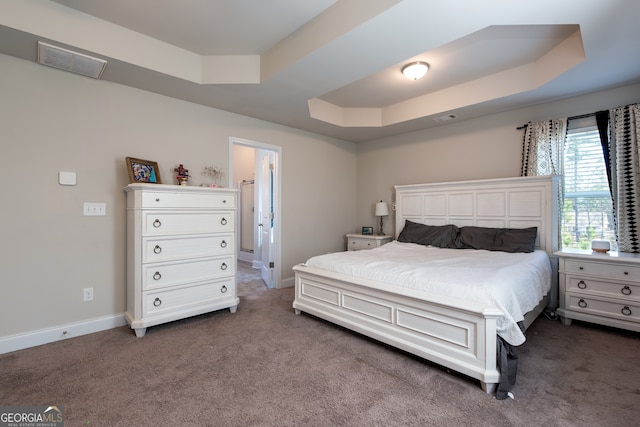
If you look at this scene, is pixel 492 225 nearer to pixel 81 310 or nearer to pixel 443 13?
pixel 443 13

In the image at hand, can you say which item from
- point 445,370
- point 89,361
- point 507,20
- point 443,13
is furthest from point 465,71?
point 89,361

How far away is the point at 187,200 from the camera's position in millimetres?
2943

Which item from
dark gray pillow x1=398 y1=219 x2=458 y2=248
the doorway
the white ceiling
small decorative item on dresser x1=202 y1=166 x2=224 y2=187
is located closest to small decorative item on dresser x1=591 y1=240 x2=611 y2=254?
dark gray pillow x1=398 y1=219 x2=458 y2=248

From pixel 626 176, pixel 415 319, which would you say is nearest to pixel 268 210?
pixel 415 319

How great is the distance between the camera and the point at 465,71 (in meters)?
3.28

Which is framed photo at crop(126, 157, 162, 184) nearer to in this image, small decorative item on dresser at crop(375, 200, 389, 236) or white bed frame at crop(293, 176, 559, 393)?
white bed frame at crop(293, 176, 559, 393)

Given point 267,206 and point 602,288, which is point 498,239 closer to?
point 602,288

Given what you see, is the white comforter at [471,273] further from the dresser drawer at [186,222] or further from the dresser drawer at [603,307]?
the dresser drawer at [186,222]

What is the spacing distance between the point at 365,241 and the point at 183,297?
9.31 feet

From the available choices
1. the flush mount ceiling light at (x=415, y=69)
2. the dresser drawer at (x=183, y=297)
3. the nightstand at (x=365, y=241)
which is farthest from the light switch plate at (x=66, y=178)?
the nightstand at (x=365, y=241)

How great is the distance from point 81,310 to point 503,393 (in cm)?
346

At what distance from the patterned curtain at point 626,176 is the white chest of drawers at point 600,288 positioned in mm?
262

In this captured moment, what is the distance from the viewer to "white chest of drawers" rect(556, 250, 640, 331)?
2619 millimetres

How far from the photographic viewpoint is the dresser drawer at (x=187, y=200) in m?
2.72
